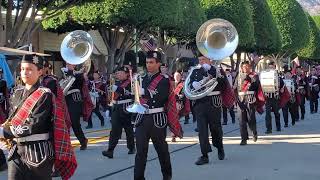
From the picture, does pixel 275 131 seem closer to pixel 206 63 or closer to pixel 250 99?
pixel 250 99

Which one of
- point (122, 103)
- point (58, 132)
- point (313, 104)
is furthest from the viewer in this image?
point (313, 104)

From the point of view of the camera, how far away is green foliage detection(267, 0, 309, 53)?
5712 cm

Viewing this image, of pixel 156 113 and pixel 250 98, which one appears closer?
pixel 156 113

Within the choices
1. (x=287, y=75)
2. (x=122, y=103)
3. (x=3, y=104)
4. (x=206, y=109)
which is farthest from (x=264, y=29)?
(x=3, y=104)

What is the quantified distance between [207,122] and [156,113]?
2.46 m

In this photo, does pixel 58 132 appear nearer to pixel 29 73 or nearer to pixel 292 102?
pixel 29 73

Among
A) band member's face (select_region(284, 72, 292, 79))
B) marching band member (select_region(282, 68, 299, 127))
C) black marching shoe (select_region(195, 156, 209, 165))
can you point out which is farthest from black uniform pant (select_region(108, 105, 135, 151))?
band member's face (select_region(284, 72, 292, 79))

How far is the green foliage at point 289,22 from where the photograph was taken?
187 ft

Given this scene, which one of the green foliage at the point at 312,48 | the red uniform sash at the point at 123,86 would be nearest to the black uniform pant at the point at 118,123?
the red uniform sash at the point at 123,86

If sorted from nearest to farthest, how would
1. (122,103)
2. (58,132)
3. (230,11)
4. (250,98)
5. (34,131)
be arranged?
(34,131), (58,132), (122,103), (250,98), (230,11)

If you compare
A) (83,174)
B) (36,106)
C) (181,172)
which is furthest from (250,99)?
(36,106)

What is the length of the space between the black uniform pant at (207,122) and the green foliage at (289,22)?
157 ft

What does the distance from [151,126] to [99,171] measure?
74.5 inches

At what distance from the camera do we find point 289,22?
5784 cm
